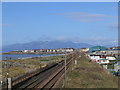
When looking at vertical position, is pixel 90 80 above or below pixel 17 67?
above

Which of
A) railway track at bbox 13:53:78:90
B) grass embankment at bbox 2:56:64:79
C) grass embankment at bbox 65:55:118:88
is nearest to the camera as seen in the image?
railway track at bbox 13:53:78:90

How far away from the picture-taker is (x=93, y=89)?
28641mm

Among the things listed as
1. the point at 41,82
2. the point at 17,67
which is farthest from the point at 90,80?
the point at 17,67

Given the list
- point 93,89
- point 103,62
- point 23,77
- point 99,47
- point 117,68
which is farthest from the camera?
point 99,47

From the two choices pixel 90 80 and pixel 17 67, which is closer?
pixel 90 80

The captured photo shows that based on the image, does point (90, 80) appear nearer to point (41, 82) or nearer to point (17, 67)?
point (41, 82)

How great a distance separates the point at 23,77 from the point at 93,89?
44.8ft

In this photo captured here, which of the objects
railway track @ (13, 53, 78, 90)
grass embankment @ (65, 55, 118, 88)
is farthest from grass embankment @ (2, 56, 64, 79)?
grass embankment @ (65, 55, 118, 88)

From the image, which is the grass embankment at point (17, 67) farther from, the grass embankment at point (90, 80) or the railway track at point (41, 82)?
the grass embankment at point (90, 80)

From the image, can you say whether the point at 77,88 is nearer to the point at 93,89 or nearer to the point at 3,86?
the point at 93,89

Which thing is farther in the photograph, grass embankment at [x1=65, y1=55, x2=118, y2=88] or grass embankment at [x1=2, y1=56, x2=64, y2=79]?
grass embankment at [x1=2, y1=56, x2=64, y2=79]

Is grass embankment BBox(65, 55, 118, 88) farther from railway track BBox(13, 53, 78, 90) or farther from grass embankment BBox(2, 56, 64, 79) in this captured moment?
grass embankment BBox(2, 56, 64, 79)

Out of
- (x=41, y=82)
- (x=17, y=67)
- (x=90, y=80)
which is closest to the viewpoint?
(x=41, y=82)

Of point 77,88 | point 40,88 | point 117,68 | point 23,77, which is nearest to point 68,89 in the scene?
point 77,88
